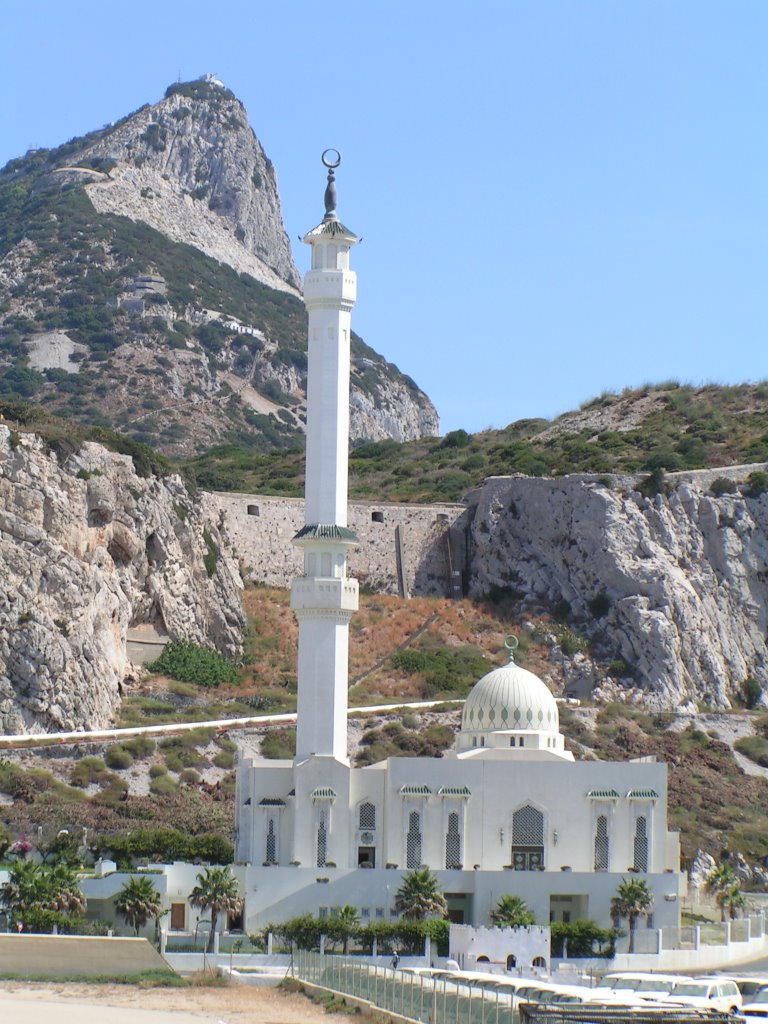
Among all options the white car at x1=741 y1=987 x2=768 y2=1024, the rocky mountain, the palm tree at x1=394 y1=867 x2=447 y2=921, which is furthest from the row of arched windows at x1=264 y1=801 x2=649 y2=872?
A: the rocky mountain

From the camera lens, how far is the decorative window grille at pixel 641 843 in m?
70.2

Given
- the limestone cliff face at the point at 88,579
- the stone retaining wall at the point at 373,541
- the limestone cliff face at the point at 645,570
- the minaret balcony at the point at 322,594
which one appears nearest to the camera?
the minaret balcony at the point at 322,594

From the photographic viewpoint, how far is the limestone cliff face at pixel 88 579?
85438mm

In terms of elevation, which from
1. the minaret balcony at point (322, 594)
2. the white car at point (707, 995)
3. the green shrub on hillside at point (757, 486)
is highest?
the green shrub on hillside at point (757, 486)

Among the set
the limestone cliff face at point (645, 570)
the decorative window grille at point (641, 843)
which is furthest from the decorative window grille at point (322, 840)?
the limestone cliff face at point (645, 570)

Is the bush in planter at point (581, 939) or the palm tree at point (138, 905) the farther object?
the bush in planter at point (581, 939)

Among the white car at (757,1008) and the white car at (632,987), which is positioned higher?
the white car at (632,987)

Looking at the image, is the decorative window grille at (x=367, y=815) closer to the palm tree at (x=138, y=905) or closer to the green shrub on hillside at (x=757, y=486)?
the palm tree at (x=138, y=905)

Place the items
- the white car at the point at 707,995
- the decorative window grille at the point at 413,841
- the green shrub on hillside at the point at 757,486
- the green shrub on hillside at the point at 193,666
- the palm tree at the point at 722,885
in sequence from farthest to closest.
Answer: the green shrub on hillside at the point at 757,486, the green shrub on hillside at the point at 193,666, the palm tree at the point at 722,885, the decorative window grille at the point at 413,841, the white car at the point at 707,995

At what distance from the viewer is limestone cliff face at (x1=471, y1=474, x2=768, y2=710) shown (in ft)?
333

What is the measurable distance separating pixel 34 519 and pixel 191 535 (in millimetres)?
12102

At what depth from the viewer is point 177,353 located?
16300 centimetres

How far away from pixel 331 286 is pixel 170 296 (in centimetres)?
9616

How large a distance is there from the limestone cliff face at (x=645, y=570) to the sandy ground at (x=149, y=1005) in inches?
1815
